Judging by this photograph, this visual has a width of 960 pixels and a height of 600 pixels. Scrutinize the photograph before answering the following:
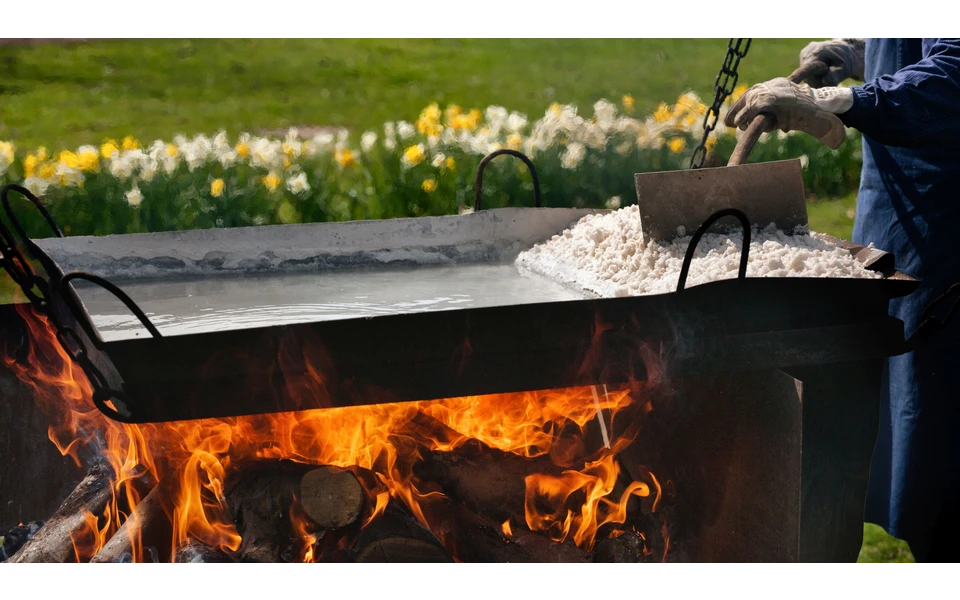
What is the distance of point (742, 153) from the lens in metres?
2.27

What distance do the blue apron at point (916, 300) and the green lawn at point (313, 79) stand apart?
415 centimetres

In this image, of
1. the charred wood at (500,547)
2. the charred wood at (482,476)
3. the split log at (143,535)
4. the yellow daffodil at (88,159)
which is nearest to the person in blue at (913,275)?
the charred wood at (482,476)

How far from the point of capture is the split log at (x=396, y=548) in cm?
208

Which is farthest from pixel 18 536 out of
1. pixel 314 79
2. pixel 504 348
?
pixel 314 79

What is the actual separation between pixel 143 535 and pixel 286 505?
354 mm

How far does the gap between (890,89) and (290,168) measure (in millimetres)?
2922

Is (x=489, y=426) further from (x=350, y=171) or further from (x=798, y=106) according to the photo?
(x=350, y=171)

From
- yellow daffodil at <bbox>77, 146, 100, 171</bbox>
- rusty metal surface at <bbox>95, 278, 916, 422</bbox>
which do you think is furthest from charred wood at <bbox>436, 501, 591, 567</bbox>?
yellow daffodil at <bbox>77, 146, 100, 171</bbox>

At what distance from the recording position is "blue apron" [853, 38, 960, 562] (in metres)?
2.66

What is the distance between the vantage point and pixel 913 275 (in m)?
2.74

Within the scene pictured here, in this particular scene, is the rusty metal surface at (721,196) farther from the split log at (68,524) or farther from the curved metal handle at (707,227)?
the split log at (68,524)

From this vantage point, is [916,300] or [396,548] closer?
[396,548]

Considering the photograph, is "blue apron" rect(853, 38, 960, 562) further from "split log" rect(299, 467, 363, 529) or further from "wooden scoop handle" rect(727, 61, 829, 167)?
"split log" rect(299, 467, 363, 529)
